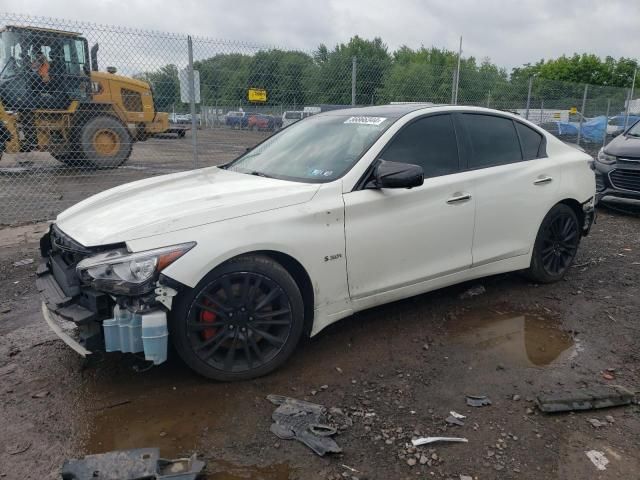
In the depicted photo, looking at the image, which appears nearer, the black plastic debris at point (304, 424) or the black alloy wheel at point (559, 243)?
the black plastic debris at point (304, 424)

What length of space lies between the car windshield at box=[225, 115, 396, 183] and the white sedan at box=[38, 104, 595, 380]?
0.01m

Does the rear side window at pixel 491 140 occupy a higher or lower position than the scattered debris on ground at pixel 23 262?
higher

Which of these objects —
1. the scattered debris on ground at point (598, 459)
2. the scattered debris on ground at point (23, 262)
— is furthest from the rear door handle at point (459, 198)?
the scattered debris on ground at point (23, 262)

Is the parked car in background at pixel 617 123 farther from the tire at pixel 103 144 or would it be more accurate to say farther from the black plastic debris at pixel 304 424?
the black plastic debris at pixel 304 424

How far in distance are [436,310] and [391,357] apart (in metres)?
0.94

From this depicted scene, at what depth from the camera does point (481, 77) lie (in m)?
12.0

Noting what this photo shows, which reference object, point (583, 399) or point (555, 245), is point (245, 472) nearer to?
point (583, 399)

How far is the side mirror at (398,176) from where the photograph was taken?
3.35m

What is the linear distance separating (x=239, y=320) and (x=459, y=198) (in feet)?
6.27

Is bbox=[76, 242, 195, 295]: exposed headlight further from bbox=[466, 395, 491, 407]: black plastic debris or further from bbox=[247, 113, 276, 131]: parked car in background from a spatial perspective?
bbox=[247, 113, 276, 131]: parked car in background

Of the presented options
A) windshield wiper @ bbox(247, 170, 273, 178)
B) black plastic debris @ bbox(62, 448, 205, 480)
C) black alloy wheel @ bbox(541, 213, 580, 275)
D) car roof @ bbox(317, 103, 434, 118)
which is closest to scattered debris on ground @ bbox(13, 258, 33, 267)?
windshield wiper @ bbox(247, 170, 273, 178)

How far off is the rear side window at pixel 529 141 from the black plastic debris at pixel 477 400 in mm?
2347

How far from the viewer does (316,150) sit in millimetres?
3873

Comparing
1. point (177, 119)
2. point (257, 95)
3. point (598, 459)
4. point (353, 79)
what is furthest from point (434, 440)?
point (177, 119)
